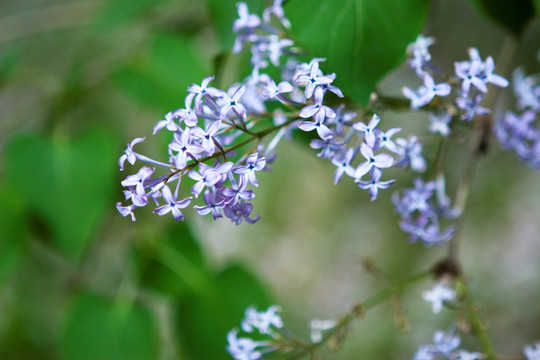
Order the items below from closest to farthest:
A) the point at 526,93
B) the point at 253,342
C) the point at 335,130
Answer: the point at 335,130 < the point at 253,342 < the point at 526,93

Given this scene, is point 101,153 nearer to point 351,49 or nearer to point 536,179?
point 351,49

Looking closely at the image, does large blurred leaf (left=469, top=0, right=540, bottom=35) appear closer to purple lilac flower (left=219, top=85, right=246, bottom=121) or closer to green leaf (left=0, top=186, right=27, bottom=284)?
purple lilac flower (left=219, top=85, right=246, bottom=121)

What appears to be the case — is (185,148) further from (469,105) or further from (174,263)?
(174,263)

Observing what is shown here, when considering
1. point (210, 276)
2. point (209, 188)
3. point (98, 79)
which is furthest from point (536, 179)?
point (209, 188)

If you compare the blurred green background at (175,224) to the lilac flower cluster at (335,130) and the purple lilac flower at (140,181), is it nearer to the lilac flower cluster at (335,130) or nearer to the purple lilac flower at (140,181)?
the lilac flower cluster at (335,130)

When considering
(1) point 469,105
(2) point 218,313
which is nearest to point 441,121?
(1) point 469,105

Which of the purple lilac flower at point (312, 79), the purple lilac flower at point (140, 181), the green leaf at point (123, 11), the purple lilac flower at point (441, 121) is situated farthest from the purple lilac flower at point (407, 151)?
the green leaf at point (123, 11)

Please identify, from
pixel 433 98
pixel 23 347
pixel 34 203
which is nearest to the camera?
pixel 433 98
